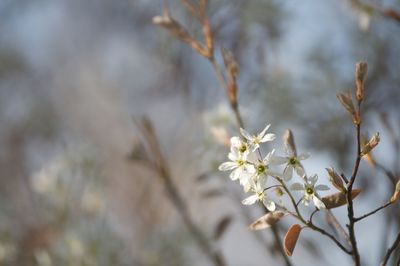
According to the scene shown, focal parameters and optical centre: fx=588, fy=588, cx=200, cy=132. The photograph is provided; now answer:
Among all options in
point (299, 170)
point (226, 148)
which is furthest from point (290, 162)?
point (226, 148)

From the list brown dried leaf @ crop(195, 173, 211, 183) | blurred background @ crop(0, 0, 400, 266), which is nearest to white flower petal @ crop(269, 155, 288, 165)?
blurred background @ crop(0, 0, 400, 266)

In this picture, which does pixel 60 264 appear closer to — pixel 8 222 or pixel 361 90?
pixel 8 222

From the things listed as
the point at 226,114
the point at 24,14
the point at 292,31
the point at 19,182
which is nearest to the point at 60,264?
the point at 226,114

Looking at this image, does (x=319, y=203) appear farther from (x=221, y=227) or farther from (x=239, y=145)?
(x=221, y=227)

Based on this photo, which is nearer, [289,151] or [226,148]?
[289,151]

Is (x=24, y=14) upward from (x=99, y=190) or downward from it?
upward

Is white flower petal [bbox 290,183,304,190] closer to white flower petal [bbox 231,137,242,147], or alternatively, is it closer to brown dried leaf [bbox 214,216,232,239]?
white flower petal [bbox 231,137,242,147]
